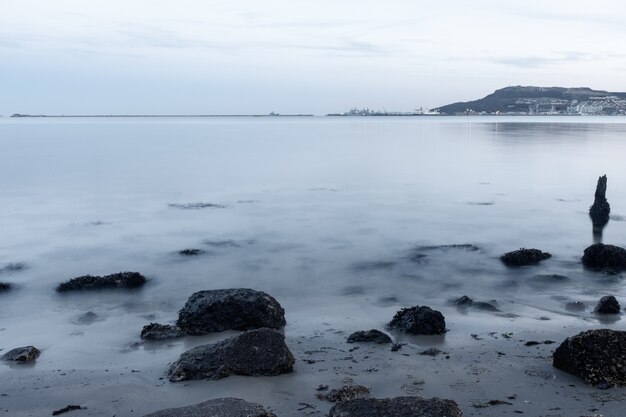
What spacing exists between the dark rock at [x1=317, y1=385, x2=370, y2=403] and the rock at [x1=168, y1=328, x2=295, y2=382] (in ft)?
2.56

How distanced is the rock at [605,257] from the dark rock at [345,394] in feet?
25.8

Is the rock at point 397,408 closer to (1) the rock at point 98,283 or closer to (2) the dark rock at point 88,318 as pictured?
(2) the dark rock at point 88,318

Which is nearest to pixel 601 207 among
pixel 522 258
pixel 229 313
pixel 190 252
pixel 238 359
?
pixel 522 258

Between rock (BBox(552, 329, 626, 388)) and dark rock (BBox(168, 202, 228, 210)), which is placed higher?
rock (BBox(552, 329, 626, 388))

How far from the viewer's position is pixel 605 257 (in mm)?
12734

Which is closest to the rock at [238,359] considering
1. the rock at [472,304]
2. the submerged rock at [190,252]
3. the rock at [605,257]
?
the rock at [472,304]

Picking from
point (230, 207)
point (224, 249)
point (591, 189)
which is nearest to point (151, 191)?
point (230, 207)

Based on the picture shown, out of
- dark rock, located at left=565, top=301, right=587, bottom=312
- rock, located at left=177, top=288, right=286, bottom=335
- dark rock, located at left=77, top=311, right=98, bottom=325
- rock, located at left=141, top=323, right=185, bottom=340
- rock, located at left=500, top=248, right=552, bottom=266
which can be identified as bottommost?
dark rock, located at left=565, top=301, right=587, bottom=312

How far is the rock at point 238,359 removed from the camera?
7.17 m

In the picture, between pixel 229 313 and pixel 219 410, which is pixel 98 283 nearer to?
pixel 229 313

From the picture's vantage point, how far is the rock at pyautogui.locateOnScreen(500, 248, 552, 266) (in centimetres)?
1305

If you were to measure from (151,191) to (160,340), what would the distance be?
18.6 meters

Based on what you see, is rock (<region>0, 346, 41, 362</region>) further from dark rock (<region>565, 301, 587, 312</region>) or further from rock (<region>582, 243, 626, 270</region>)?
rock (<region>582, 243, 626, 270</region>)

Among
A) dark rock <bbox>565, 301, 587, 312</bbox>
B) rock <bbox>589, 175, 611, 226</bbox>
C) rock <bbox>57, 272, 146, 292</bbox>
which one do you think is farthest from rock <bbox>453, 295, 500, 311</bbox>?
rock <bbox>589, 175, 611, 226</bbox>
